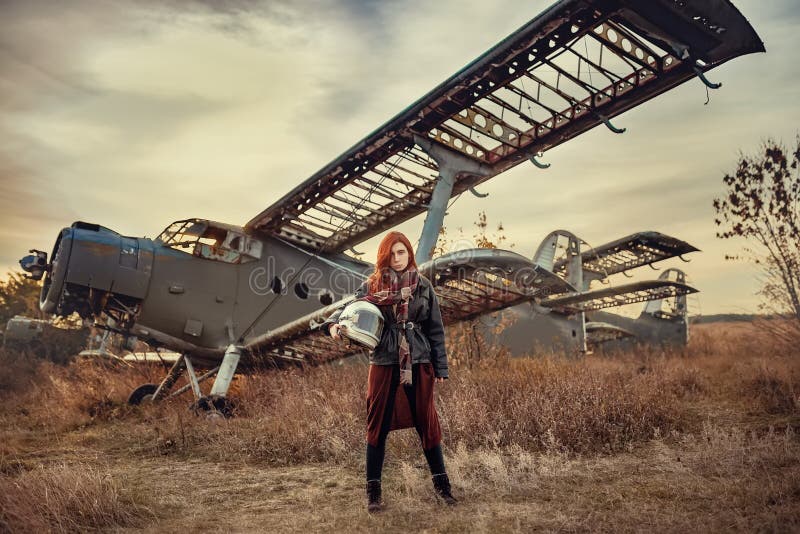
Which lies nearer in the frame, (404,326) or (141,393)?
(404,326)

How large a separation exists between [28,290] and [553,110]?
2282cm

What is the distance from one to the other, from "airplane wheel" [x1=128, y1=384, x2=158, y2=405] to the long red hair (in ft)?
22.5

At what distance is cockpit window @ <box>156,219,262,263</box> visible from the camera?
8.23 metres

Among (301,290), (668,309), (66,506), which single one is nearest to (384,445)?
(66,506)

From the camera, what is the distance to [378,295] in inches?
137

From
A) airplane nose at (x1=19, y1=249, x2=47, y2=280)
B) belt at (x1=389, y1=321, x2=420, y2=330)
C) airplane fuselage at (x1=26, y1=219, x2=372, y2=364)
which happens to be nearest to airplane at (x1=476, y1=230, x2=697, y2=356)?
airplane fuselage at (x1=26, y1=219, x2=372, y2=364)

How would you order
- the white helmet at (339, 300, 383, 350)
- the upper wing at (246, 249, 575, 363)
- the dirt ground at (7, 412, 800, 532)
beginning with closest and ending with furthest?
the dirt ground at (7, 412, 800, 532) < the white helmet at (339, 300, 383, 350) < the upper wing at (246, 249, 575, 363)

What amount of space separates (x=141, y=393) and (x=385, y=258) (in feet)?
23.1

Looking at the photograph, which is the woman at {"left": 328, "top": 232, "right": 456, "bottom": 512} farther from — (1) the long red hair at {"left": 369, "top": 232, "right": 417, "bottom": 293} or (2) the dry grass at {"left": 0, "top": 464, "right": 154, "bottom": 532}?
(2) the dry grass at {"left": 0, "top": 464, "right": 154, "bottom": 532}

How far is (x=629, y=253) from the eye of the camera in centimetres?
1555

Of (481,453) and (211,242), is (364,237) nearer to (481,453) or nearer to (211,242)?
(211,242)

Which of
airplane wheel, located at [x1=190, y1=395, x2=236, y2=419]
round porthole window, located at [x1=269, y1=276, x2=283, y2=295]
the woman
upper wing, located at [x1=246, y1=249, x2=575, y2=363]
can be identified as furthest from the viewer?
round porthole window, located at [x1=269, y1=276, x2=283, y2=295]

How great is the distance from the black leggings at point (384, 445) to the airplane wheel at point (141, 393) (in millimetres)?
6783

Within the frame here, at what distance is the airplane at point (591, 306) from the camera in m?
11.4
